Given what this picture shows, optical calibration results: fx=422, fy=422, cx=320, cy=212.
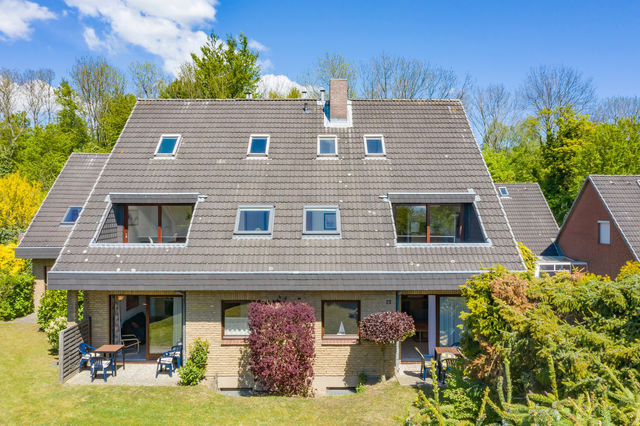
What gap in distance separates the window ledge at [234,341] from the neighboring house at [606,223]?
664 inches

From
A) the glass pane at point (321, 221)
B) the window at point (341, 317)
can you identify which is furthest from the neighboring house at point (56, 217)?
the window at point (341, 317)

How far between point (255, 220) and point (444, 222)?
19.5ft

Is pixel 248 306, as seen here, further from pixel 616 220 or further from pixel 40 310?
pixel 616 220

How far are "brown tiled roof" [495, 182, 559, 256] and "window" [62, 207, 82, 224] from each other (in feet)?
72.6

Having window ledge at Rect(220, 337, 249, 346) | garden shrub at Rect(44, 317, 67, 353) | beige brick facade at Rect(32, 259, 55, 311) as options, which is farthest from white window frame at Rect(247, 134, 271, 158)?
beige brick facade at Rect(32, 259, 55, 311)

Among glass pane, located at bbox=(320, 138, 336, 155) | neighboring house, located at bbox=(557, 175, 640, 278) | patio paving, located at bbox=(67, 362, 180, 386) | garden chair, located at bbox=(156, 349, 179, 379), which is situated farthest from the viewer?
neighboring house, located at bbox=(557, 175, 640, 278)

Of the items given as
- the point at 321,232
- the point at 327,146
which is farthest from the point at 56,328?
the point at 327,146

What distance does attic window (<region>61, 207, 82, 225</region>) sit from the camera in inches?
688

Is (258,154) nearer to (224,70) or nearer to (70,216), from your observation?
(70,216)

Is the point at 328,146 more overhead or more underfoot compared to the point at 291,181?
more overhead

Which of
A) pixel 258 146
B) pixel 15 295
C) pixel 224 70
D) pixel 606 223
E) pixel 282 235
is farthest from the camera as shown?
pixel 224 70

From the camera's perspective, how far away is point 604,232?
68.6 feet

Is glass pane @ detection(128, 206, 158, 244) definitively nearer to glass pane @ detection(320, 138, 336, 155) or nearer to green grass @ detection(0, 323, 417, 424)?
green grass @ detection(0, 323, 417, 424)

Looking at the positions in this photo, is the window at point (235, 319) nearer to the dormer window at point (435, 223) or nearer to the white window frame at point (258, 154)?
the dormer window at point (435, 223)
